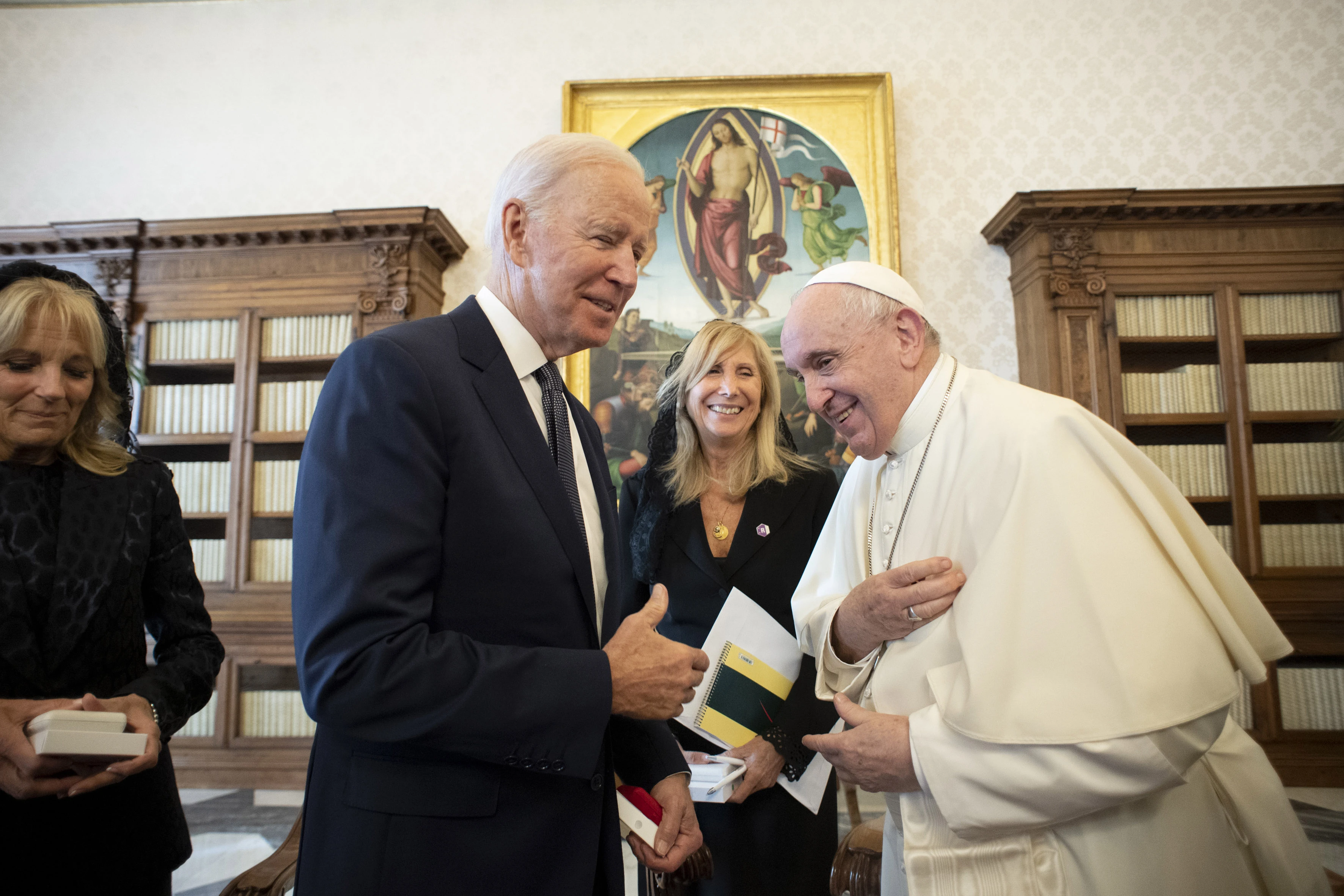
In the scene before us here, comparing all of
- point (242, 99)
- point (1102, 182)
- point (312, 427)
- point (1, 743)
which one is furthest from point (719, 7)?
point (1, 743)

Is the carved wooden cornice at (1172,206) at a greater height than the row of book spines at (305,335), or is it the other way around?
the carved wooden cornice at (1172,206)

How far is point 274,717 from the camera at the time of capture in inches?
183

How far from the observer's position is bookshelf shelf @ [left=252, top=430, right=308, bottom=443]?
Result: 480cm

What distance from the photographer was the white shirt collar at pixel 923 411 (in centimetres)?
162

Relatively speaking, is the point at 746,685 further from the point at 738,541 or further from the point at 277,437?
the point at 277,437

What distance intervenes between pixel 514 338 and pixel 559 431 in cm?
19

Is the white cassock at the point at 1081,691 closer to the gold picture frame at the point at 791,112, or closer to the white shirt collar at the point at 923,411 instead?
the white shirt collar at the point at 923,411

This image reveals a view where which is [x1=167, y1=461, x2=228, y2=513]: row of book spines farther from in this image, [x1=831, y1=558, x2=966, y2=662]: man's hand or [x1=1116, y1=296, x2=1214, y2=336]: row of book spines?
[x1=1116, y1=296, x2=1214, y2=336]: row of book spines

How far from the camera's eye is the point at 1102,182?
16.4ft

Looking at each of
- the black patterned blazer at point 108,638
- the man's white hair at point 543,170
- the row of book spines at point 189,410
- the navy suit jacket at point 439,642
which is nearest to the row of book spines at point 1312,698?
the navy suit jacket at point 439,642

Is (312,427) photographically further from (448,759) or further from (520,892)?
(520,892)

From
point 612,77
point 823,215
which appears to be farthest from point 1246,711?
point 612,77

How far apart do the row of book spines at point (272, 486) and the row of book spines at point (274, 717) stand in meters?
1.12

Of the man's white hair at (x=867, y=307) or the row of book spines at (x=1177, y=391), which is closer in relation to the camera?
the man's white hair at (x=867, y=307)
